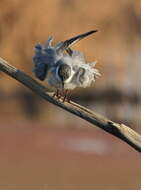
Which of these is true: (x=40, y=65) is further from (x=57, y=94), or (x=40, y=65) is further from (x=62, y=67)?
(x=57, y=94)

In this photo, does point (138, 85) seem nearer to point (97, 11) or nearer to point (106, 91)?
point (106, 91)

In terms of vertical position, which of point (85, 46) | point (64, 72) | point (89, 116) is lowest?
point (89, 116)

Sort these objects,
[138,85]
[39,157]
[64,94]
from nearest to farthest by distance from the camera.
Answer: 1. [64,94]
2. [39,157]
3. [138,85]

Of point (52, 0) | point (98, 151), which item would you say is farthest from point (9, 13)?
point (98, 151)

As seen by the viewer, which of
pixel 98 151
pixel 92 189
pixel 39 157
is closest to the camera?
pixel 92 189

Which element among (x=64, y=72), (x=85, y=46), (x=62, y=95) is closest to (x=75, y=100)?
(x=85, y=46)
